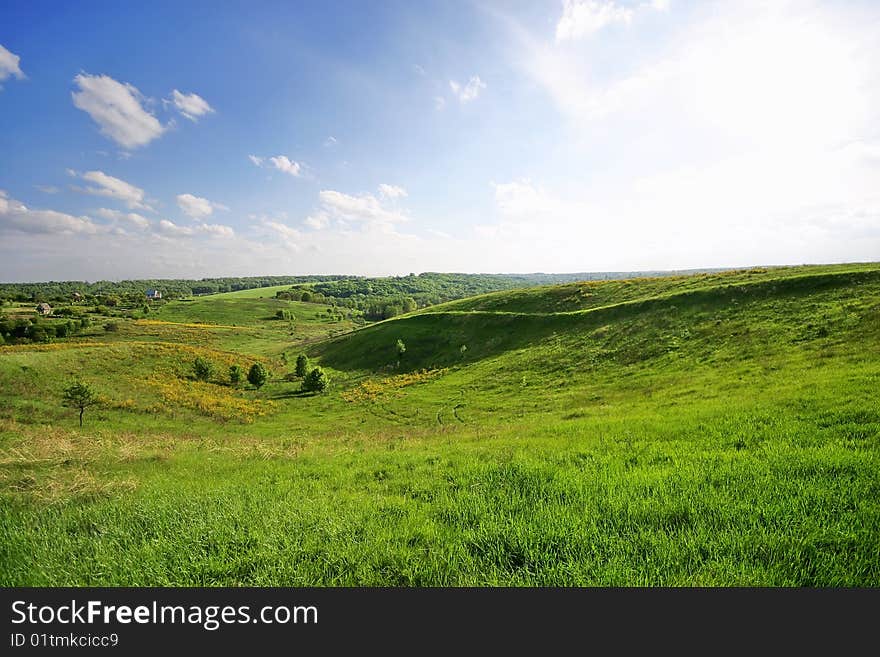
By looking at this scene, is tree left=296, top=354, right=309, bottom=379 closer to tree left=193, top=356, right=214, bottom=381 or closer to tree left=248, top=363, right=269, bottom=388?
tree left=248, top=363, right=269, bottom=388

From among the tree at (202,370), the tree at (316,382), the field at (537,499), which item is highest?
the field at (537,499)

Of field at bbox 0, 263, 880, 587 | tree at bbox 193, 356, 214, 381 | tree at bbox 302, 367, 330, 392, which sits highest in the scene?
field at bbox 0, 263, 880, 587

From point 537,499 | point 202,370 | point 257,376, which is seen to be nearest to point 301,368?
point 257,376

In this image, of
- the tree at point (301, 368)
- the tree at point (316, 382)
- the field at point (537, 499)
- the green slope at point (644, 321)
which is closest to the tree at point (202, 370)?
the tree at point (301, 368)

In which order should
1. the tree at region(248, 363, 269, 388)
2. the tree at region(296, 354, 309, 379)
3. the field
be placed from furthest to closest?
the tree at region(296, 354, 309, 379), the tree at region(248, 363, 269, 388), the field

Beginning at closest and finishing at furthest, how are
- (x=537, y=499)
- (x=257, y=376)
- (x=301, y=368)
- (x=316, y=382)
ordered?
(x=537, y=499) < (x=316, y=382) < (x=257, y=376) < (x=301, y=368)

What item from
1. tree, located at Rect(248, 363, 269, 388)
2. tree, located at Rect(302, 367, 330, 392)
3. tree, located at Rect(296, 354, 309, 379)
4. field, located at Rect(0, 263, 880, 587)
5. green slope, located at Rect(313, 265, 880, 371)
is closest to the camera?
field, located at Rect(0, 263, 880, 587)

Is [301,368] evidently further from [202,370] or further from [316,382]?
[202,370]

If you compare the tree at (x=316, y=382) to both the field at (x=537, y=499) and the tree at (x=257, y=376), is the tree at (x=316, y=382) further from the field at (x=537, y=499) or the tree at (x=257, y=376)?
the field at (x=537, y=499)

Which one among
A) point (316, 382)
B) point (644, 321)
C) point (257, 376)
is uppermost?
point (644, 321)

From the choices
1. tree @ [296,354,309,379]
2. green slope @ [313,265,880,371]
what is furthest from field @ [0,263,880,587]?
tree @ [296,354,309,379]

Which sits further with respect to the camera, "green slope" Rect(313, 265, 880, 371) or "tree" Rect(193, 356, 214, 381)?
"tree" Rect(193, 356, 214, 381)

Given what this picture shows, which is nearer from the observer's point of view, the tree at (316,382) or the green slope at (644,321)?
the green slope at (644,321)

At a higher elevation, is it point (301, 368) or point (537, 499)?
point (537, 499)
